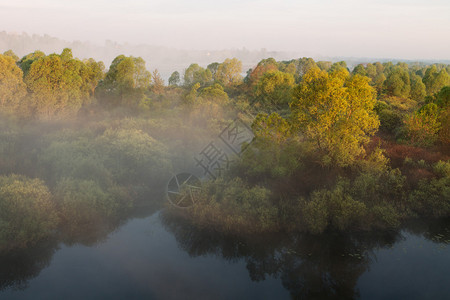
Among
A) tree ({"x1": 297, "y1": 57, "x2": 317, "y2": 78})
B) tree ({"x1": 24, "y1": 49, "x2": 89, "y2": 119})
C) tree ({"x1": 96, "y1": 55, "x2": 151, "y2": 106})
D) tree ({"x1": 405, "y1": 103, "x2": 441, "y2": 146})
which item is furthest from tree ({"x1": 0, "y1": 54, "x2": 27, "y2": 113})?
tree ({"x1": 297, "y1": 57, "x2": 317, "y2": 78})

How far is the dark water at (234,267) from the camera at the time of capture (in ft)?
54.2

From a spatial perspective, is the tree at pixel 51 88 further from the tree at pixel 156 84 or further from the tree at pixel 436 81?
the tree at pixel 436 81

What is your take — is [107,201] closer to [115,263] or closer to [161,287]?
[115,263]

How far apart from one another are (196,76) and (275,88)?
2688cm

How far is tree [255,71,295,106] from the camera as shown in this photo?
41.7m

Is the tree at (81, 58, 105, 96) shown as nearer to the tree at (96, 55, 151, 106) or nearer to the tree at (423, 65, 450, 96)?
the tree at (96, 55, 151, 106)

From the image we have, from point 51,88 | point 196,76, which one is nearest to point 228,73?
point 196,76

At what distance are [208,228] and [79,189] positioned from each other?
10083 mm

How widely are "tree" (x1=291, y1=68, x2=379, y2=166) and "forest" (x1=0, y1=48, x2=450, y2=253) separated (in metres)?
0.08

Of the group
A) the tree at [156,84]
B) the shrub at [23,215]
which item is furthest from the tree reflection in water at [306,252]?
the tree at [156,84]

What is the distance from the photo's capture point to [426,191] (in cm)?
2306

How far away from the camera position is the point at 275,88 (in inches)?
1660

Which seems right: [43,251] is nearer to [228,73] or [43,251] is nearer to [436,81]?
[228,73]

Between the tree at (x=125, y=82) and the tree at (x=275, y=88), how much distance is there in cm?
1649
